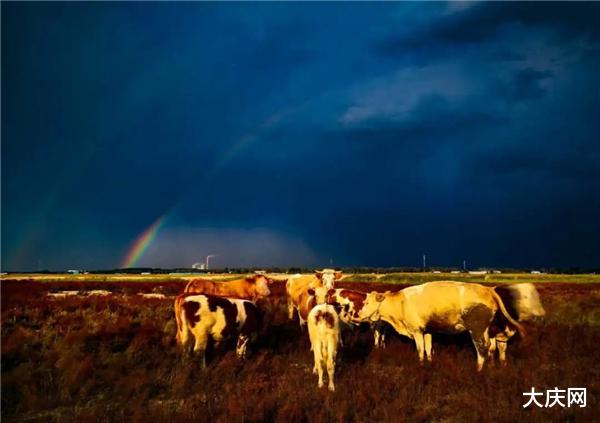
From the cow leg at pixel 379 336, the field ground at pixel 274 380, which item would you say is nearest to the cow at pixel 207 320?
the field ground at pixel 274 380

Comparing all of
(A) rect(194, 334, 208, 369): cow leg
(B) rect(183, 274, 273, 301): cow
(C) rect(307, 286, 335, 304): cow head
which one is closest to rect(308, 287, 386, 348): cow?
(C) rect(307, 286, 335, 304): cow head

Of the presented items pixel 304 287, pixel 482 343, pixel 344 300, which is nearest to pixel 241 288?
pixel 304 287

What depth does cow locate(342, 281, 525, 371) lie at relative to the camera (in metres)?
11.9

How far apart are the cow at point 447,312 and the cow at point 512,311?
317 mm

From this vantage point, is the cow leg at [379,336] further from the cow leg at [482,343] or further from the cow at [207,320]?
the cow at [207,320]

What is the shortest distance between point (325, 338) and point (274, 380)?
1.70 meters

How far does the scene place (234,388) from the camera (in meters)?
9.95

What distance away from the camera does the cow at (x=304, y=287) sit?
17.2 m

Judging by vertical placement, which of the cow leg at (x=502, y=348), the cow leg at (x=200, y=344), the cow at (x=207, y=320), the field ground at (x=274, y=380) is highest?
the cow at (x=207, y=320)

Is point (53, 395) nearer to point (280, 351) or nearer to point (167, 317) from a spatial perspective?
point (280, 351)

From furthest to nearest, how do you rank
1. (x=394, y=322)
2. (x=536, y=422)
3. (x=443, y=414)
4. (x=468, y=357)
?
(x=394, y=322)
(x=468, y=357)
(x=443, y=414)
(x=536, y=422)

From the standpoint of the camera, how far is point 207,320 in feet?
38.5

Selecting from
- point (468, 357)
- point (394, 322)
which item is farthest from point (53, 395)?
point (468, 357)

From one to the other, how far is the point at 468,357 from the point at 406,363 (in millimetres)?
1917
